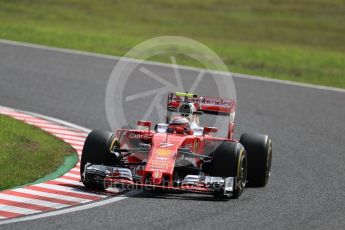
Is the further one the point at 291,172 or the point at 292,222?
the point at 291,172

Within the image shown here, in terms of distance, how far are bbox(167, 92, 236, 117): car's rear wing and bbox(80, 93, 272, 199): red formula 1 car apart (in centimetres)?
2

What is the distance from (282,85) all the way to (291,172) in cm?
1047

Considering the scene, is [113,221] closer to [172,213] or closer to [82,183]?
[172,213]

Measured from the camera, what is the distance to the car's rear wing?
15.1 metres

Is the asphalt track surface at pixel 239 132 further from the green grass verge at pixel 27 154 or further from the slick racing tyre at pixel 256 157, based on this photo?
the green grass verge at pixel 27 154

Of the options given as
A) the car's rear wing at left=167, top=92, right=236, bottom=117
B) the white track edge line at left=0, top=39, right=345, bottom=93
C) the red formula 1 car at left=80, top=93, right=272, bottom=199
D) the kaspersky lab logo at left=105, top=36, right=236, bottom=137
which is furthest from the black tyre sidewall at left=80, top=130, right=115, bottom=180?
the white track edge line at left=0, top=39, right=345, bottom=93

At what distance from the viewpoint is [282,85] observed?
26.2 metres

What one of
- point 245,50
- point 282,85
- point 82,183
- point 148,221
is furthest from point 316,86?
point 148,221

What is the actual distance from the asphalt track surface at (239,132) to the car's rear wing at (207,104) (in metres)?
1.36

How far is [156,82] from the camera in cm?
2538

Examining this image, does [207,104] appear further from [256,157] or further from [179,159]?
[179,159]

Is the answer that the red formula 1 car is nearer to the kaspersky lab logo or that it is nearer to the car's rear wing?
the car's rear wing

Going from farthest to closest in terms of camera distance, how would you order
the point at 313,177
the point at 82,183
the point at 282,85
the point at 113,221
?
the point at 282,85
the point at 313,177
the point at 82,183
the point at 113,221

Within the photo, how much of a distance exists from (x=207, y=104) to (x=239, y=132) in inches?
181
